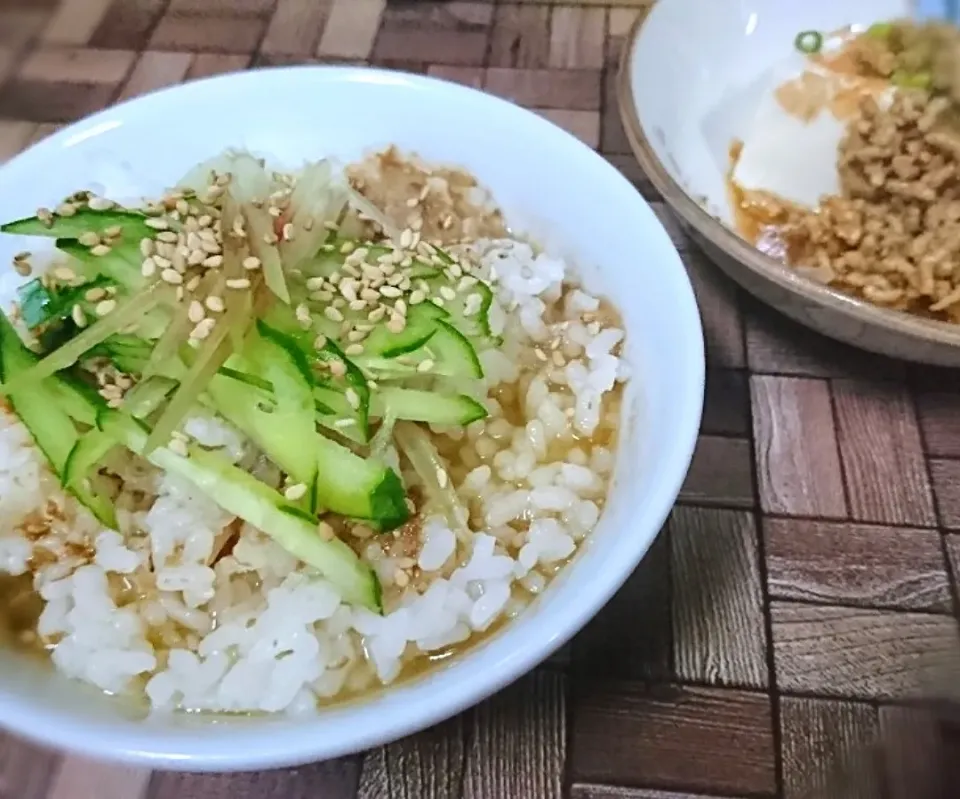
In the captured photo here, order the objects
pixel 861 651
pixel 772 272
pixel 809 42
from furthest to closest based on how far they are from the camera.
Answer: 1. pixel 809 42
2. pixel 772 272
3. pixel 861 651

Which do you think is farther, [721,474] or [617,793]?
[721,474]

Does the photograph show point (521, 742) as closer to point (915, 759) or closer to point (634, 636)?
point (634, 636)

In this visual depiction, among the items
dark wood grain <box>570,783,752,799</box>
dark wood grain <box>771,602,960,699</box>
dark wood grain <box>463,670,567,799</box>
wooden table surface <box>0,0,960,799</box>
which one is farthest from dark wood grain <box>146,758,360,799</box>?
dark wood grain <box>771,602,960,699</box>

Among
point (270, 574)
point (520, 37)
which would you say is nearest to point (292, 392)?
point (270, 574)

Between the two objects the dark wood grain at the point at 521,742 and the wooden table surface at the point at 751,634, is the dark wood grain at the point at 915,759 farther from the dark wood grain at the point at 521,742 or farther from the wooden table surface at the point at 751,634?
the dark wood grain at the point at 521,742

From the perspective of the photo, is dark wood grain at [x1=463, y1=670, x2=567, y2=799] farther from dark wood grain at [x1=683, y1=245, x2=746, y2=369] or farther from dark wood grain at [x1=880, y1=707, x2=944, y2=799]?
dark wood grain at [x1=683, y1=245, x2=746, y2=369]

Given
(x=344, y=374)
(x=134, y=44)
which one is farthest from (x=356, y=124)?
(x=134, y=44)

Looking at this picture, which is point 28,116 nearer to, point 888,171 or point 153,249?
point 153,249
